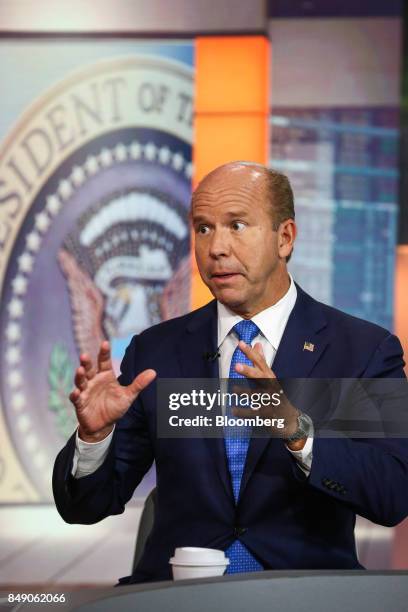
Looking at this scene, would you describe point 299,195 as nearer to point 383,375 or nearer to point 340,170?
point 340,170

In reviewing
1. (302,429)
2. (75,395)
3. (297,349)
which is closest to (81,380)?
(75,395)

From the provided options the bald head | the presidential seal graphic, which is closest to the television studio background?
the presidential seal graphic

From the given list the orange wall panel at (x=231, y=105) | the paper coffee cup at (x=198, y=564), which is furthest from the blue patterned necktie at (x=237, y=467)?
the orange wall panel at (x=231, y=105)

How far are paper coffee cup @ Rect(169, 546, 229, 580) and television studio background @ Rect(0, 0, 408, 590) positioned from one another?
9.48ft

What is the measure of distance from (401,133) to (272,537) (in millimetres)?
2636

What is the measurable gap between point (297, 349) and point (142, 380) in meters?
0.42

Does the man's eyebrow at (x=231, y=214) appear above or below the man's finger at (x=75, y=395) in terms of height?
above

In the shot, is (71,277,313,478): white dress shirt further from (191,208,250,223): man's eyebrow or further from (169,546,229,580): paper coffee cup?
(169,546,229,580): paper coffee cup

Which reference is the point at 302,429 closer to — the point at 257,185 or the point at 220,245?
the point at 220,245

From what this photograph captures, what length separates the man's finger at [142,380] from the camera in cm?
160

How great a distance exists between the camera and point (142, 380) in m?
1.62

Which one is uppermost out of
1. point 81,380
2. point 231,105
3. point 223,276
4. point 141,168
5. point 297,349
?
point 231,105

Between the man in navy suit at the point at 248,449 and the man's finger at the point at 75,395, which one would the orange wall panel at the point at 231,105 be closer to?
the man in navy suit at the point at 248,449

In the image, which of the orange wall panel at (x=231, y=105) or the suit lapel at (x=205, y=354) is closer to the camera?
the suit lapel at (x=205, y=354)
